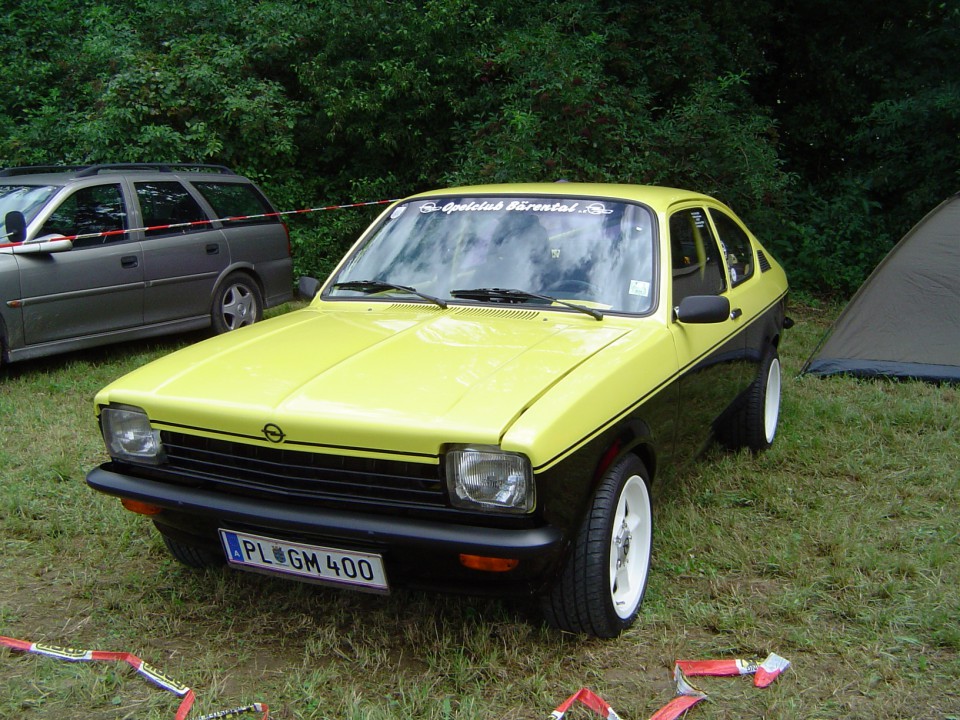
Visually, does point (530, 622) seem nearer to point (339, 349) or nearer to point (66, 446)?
point (339, 349)

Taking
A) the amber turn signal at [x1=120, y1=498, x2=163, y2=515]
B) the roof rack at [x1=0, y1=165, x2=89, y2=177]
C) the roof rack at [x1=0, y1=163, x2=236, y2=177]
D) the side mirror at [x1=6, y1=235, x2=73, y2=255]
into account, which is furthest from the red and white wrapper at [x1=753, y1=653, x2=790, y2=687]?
the roof rack at [x1=0, y1=165, x2=89, y2=177]

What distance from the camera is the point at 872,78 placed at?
11789 millimetres

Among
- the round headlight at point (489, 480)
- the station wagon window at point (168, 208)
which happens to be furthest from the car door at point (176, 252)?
the round headlight at point (489, 480)

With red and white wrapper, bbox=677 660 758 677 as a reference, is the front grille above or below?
above

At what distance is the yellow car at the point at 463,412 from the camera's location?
2.72 meters

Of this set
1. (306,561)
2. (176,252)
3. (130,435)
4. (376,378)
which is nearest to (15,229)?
(176,252)

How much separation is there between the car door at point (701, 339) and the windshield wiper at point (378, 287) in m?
1.00

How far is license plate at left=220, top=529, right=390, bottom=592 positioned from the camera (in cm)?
284

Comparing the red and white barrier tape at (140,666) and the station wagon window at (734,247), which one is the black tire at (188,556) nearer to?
the red and white barrier tape at (140,666)

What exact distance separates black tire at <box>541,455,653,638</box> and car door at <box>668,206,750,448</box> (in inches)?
24.8

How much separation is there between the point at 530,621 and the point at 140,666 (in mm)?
1338

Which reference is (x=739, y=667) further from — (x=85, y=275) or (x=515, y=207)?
(x=85, y=275)

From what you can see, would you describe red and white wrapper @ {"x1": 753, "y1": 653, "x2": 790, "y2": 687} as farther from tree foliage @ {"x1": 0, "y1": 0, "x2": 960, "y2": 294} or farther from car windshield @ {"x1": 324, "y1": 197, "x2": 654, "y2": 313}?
tree foliage @ {"x1": 0, "y1": 0, "x2": 960, "y2": 294}

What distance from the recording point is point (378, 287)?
13.5 feet
